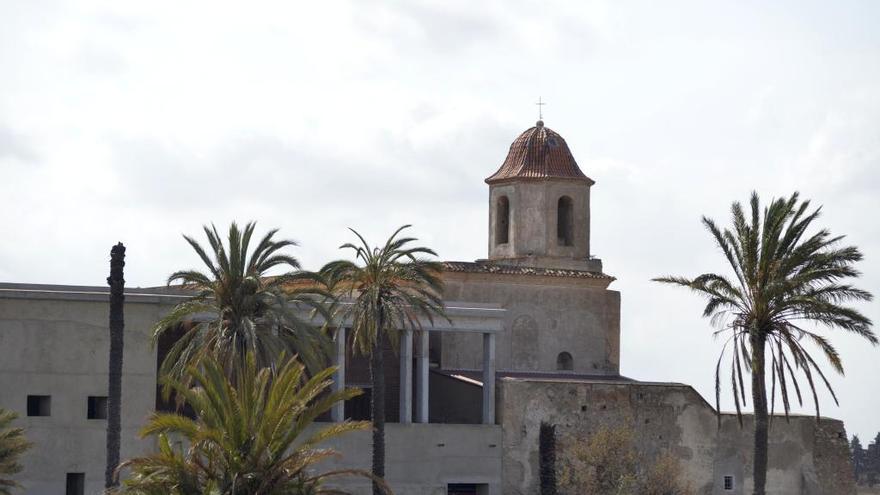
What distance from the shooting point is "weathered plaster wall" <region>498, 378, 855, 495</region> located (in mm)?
47906

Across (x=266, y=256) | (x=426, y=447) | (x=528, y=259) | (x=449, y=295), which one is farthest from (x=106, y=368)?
(x=528, y=259)

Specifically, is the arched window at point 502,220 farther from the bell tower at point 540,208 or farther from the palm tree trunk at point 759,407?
the palm tree trunk at point 759,407

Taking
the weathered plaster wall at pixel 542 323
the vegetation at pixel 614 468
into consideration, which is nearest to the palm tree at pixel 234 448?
the vegetation at pixel 614 468

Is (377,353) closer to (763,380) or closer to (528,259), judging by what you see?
(763,380)

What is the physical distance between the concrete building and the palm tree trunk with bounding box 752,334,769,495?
3.82m

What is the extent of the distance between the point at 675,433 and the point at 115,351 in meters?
17.4

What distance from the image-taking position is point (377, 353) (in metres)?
42.8

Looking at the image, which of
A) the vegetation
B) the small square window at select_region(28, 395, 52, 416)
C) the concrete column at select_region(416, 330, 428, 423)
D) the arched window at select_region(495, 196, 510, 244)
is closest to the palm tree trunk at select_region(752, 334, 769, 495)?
the vegetation

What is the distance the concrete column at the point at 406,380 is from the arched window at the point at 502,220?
874cm

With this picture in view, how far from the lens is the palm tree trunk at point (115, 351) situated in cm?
3838

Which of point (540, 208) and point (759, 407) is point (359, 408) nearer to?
point (540, 208)

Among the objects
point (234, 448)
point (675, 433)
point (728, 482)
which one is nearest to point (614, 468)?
point (675, 433)

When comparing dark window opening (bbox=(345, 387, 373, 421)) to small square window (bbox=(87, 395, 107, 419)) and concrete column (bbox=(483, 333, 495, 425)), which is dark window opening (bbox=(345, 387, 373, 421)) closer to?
concrete column (bbox=(483, 333, 495, 425))

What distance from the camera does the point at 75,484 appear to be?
4341cm
